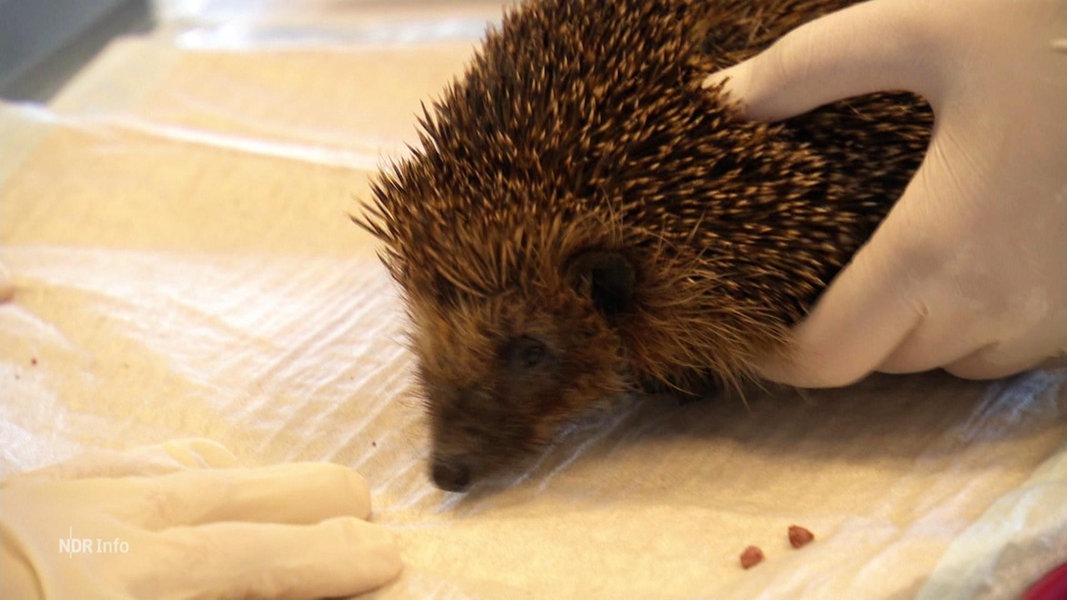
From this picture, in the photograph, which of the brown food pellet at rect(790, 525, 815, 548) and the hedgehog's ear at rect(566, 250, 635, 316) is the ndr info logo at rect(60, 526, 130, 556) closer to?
the hedgehog's ear at rect(566, 250, 635, 316)

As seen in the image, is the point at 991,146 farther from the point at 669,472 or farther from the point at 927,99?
the point at 669,472

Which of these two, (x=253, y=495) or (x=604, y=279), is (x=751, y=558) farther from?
(x=253, y=495)

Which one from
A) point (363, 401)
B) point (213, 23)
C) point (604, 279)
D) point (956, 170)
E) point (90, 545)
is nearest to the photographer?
point (90, 545)

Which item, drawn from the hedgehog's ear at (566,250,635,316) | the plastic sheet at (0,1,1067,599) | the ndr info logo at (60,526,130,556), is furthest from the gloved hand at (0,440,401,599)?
the hedgehog's ear at (566,250,635,316)

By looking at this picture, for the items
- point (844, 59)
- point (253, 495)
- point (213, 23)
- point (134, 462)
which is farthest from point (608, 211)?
point (213, 23)

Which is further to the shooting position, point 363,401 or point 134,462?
point 363,401

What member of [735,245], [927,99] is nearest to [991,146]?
[927,99]

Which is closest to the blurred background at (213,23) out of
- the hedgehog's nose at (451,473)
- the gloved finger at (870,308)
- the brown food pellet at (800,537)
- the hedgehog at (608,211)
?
the hedgehog at (608,211)
